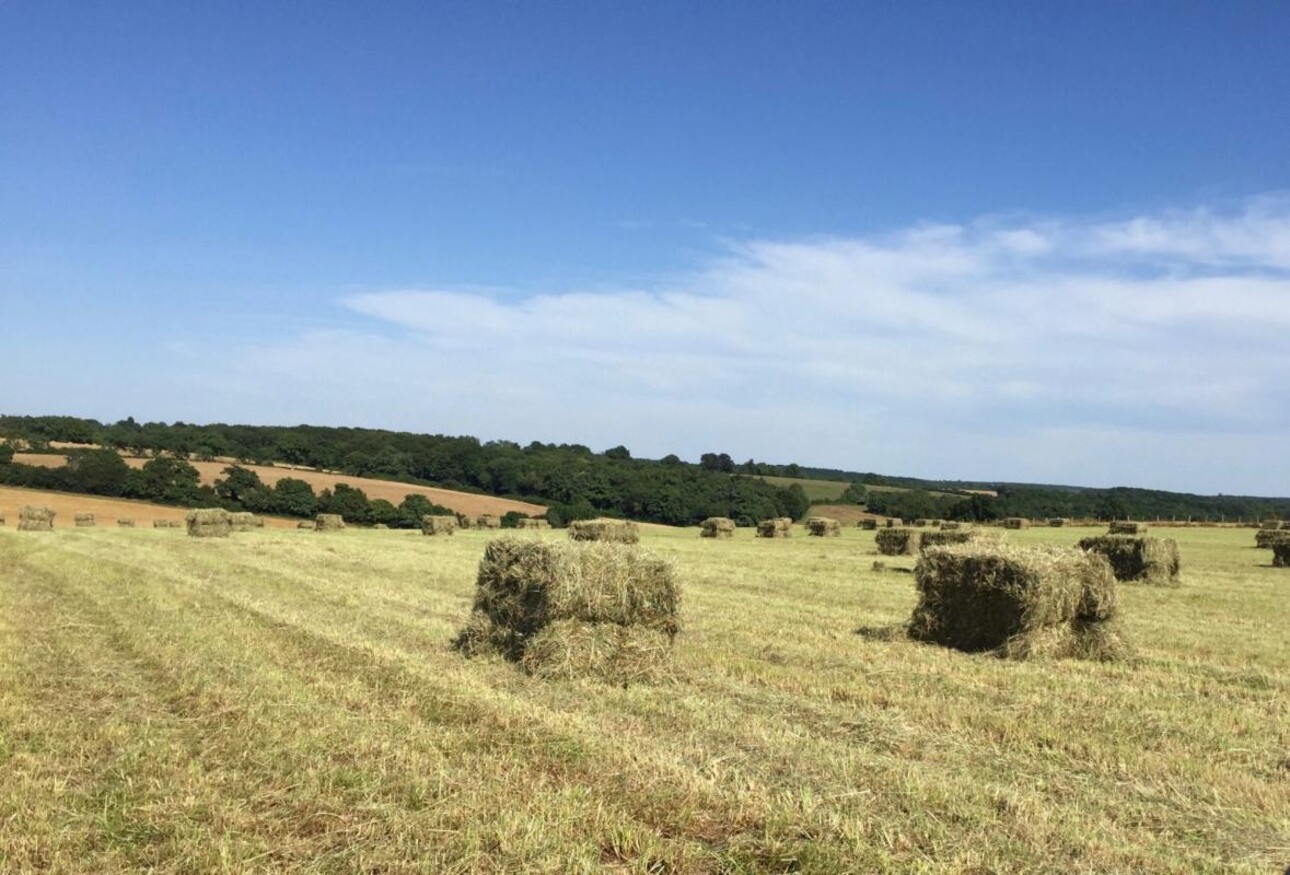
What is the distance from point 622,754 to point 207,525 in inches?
1162

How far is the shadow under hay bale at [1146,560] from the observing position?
21062 mm

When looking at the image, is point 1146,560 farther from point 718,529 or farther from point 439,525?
point 439,525

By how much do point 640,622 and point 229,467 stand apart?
61.9m

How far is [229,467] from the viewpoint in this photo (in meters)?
64.9

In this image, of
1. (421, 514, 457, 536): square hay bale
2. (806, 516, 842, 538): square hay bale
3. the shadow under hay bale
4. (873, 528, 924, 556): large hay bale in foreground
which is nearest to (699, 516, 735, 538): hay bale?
(806, 516, 842, 538): square hay bale

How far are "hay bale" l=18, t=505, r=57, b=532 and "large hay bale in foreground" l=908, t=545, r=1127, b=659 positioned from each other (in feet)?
110

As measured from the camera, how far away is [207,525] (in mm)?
31969

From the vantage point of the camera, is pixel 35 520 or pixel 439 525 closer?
pixel 35 520

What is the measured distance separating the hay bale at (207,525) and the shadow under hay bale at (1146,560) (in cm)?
2599

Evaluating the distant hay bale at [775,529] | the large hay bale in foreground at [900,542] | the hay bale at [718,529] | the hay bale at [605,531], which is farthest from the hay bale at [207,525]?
the large hay bale in foreground at [900,542]

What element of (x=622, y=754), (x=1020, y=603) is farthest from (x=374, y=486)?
(x=622, y=754)

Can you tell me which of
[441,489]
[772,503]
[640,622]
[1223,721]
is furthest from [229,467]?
[1223,721]

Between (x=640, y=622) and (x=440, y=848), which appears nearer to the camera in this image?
(x=440, y=848)

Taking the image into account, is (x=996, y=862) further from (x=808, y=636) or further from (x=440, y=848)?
(x=808, y=636)
